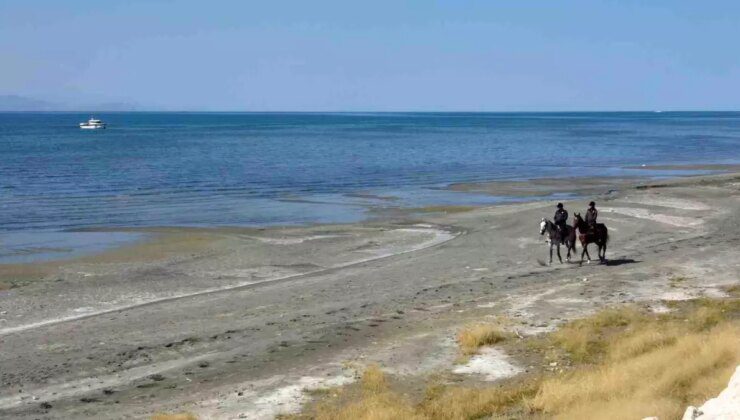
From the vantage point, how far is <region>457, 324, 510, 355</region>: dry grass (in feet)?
62.0

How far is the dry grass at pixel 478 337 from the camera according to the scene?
18906 millimetres

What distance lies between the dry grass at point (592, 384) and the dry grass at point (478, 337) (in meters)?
0.02

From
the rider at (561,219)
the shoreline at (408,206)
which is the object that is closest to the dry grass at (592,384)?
the rider at (561,219)

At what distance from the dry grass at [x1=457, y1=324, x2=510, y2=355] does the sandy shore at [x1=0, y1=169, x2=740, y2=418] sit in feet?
1.14

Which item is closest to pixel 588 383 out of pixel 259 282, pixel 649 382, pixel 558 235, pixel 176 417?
pixel 649 382

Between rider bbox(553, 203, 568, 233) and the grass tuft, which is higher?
rider bbox(553, 203, 568, 233)

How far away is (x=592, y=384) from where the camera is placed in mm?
14828

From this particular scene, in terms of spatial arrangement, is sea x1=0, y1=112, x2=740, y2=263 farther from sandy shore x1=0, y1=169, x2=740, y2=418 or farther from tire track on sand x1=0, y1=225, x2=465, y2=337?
tire track on sand x1=0, y1=225, x2=465, y2=337

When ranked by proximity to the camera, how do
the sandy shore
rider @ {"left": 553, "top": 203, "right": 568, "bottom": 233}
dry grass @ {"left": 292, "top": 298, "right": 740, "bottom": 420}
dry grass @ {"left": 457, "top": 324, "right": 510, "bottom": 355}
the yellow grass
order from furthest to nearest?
rider @ {"left": 553, "top": 203, "right": 568, "bottom": 233}
dry grass @ {"left": 457, "top": 324, "right": 510, "bottom": 355}
the sandy shore
dry grass @ {"left": 292, "top": 298, "right": 740, "bottom": 420}
the yellow grass

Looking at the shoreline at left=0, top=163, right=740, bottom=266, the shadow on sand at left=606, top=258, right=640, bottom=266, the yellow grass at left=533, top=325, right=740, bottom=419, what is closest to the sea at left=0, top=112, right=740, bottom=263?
the shoreline at left=0, top=163, right=740, bottom=266

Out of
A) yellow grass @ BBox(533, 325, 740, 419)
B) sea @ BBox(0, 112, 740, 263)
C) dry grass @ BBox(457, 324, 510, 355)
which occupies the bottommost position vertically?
sea @ BBox(0, 112, 740, 263)

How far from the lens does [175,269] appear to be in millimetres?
30594

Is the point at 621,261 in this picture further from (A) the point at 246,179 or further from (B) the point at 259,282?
(A) the point at 246,179

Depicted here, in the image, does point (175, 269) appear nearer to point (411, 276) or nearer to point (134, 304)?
point (134, 304)
